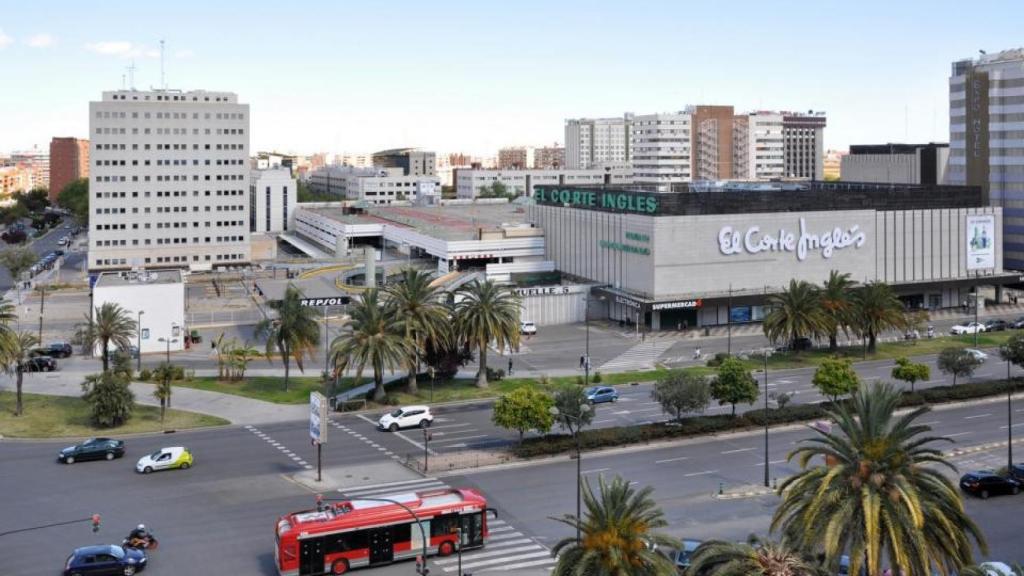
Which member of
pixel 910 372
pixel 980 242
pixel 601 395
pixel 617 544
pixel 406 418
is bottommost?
pixel 406 418

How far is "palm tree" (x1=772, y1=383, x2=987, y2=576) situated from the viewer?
104 feet

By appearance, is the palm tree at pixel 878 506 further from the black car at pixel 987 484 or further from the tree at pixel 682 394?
the tree at pixel 682 394

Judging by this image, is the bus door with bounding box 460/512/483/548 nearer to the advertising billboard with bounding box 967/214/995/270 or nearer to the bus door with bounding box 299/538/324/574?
the bus door with bounding box 299/538/324/574

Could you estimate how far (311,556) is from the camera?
1692 inches

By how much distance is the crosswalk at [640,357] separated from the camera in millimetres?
89062

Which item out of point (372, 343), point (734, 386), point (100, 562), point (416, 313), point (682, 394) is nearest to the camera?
point (100, 562)

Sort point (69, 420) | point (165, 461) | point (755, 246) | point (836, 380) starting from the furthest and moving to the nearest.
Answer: point (755, 246) < point (69, 420) < point (836, 380) < point (165, 461)

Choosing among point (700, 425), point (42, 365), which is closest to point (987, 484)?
point (700, 425)

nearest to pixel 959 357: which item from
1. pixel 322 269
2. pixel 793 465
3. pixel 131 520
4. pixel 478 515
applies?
pixel 793 465

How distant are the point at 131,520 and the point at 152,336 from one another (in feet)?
160

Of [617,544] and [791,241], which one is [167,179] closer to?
[791,241]

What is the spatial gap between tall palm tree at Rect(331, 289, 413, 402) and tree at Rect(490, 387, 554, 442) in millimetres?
12277

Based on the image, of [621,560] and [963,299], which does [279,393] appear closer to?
[621,560]

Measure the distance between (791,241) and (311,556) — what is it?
263ft
